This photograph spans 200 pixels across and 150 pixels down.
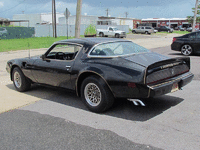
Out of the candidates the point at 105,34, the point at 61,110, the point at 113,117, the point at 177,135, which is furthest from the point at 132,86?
the point at 105,34

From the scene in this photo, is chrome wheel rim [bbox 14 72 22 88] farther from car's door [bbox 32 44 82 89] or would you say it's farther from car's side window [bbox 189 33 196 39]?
car's side window [bbox 189 33 196 39]

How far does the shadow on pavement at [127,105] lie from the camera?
4473mm

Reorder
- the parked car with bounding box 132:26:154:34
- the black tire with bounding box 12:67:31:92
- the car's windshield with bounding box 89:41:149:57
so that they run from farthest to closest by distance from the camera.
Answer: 1. the parked car with bounding box 132:26:154:34
2. the black tire with bounding box 12:67:31:92
3. the car's windshield with bounding box 89:41:149:57

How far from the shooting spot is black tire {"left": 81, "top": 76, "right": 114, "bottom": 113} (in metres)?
4.38

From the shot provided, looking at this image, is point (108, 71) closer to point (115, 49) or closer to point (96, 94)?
point (96, 94)

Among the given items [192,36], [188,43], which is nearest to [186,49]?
[188,43]

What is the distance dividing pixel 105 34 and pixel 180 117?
33.2m

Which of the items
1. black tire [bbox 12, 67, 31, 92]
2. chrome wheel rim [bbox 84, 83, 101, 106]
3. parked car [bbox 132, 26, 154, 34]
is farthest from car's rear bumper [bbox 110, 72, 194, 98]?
parked car [bbox 132, 26, 154, 34]

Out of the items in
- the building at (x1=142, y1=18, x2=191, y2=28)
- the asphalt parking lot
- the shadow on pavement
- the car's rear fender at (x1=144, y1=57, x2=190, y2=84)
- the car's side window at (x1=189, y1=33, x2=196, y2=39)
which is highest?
the building at (x1=142, y1=18, x2=191, y2=28)

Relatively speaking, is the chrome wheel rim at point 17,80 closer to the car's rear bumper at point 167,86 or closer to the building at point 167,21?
the car's rear bumper at point 167,86

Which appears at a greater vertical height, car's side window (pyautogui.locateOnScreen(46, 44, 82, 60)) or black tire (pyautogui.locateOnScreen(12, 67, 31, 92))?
car's side window (pyautogui.locateOnScreen(46, 44, 82, 60))

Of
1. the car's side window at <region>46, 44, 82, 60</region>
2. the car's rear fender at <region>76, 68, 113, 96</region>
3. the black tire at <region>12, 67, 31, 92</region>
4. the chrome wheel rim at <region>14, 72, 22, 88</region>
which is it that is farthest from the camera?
the chrome wheel rim at <region>14, 72, 22, 88</region>

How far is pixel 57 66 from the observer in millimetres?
5250

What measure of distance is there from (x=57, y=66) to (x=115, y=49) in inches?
52.3
